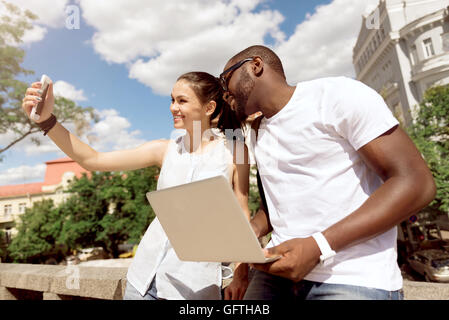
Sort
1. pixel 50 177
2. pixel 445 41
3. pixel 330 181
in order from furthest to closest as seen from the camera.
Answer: pixel 50 177 < pixel 445 41 < pixel 330 181

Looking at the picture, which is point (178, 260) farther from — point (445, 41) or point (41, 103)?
point (445, 41)

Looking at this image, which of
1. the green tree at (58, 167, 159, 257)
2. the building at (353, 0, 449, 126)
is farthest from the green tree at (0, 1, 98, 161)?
the building at (353, 0, 449, 126)

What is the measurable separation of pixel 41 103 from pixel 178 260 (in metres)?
1.17

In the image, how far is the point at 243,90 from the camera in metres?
1.52

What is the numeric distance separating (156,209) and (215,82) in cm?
111

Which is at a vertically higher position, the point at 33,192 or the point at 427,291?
the point at 33,192

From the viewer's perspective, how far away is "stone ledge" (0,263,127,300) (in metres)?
2.59

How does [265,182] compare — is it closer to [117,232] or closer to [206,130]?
[206,130]

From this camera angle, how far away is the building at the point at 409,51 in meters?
19.2

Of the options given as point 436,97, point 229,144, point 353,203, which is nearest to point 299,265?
point 353,203

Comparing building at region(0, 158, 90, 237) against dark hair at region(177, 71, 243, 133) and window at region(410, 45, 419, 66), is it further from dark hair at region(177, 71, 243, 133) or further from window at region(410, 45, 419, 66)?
dark hair at region(177, 71, 243, 133)

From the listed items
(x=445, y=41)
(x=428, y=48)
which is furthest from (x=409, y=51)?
(x=445, y=41)

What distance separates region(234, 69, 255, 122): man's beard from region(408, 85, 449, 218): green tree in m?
15.7

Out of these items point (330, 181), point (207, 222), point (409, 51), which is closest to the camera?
point (207, 222)
